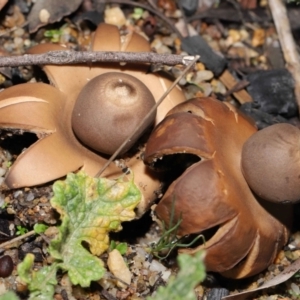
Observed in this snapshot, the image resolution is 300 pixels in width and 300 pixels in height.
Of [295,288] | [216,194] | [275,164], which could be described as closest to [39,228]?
[216,194]

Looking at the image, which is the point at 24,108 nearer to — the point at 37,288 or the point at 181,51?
the point at 37,288

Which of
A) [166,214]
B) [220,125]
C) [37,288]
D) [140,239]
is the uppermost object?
[220,125]

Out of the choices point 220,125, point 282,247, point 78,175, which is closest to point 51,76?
point 78,175

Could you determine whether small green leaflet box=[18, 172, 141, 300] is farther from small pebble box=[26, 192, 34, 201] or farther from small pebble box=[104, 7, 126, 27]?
small pebble box=[104, 7, 126, 27]

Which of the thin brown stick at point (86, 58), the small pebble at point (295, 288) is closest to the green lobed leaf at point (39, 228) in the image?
the thin brown stick at point (86, 58)

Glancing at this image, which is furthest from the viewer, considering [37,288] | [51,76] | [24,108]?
[51,76]

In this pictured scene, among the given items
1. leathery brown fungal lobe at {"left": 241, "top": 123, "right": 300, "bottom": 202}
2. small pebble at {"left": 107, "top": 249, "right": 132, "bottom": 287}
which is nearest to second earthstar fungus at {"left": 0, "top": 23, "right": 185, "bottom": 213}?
small pebble at {"left": 107, "top": 249, "right": 132, "bottom": 287}
